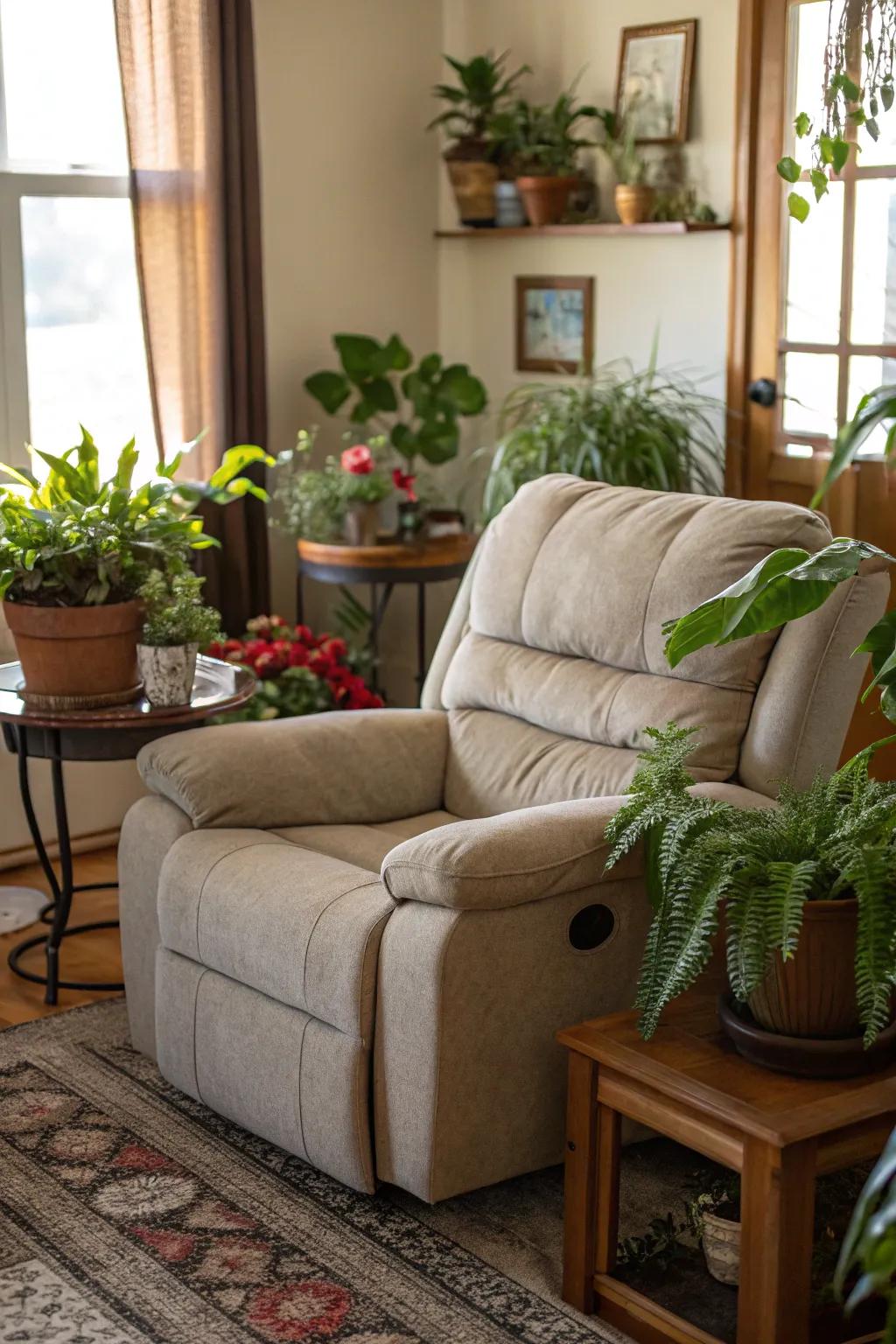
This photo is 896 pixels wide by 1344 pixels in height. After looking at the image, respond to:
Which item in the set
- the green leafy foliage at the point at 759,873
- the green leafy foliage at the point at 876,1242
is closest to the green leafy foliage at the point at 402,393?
the green leafy foliage at the point at 759,873

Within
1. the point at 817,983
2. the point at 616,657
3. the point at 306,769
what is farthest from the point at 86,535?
the point at 817,983

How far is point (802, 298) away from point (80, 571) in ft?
6.29

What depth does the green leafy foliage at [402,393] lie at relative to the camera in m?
4.29

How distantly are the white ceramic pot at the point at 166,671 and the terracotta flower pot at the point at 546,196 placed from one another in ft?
6.15

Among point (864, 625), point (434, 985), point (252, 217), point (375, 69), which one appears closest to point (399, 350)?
point (252, 217)

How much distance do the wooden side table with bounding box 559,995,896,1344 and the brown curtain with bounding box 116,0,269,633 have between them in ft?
7.50

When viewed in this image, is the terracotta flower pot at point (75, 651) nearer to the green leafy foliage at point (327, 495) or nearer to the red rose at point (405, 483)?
the green leafy foliage at point (327, 495)

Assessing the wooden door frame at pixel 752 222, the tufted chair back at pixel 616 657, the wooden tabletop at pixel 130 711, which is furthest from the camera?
the wooden door frame at pixel 752 222

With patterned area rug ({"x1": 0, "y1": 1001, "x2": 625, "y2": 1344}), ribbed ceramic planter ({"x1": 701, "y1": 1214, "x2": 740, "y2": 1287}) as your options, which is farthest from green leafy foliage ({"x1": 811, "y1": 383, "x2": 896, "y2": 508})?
patterned area rug ({"x1": 0, "y1": 1001, "x2": 625, "y2": 1344})

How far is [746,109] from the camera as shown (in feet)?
12.6

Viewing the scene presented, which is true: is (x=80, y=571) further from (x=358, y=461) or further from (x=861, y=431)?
(x=861, y=431)

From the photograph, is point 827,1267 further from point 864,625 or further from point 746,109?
point 746,109

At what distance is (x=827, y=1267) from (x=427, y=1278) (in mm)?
554

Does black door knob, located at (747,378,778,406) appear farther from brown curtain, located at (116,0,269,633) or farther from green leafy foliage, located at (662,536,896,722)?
green leafy foliage, located at (662,536,896,722)
